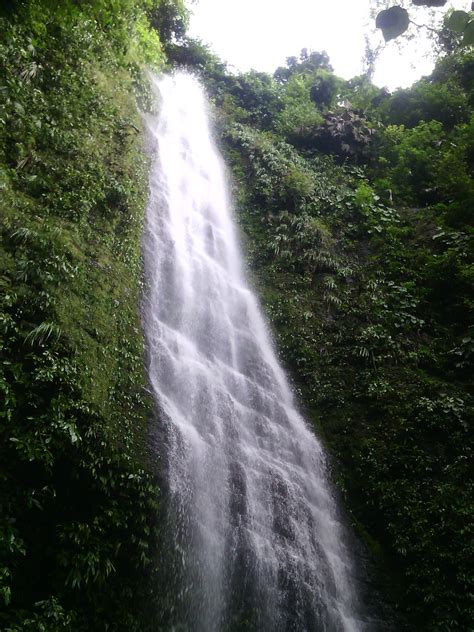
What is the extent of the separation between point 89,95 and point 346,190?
26.9 ft

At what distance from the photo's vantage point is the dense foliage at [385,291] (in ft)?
22.6

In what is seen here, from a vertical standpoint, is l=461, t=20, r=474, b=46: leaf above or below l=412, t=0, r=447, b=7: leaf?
below

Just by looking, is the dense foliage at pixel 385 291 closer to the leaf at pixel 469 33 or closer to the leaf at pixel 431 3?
the leaf at pixel 469 33

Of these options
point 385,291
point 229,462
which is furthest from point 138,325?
point 385,291

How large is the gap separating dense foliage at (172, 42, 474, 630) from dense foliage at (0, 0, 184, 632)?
3.73 metres

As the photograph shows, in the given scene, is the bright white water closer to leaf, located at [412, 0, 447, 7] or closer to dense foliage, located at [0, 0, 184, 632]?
dense foliage, located at [0, 0, 184, 632]

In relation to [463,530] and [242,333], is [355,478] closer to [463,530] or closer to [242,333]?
[463,530]

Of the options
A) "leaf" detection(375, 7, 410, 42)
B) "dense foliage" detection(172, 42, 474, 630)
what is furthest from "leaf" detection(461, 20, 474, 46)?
"dense foliage" detection(172, 42, 474, 630)

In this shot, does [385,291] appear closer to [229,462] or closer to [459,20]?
[229,462]

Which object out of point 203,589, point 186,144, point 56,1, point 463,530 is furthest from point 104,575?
point 186,144

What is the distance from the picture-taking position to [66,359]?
18.7 ft

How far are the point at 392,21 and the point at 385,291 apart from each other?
9.27 metres

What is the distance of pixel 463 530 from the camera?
6566mm

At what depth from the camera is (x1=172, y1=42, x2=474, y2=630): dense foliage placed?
22.6 ft
